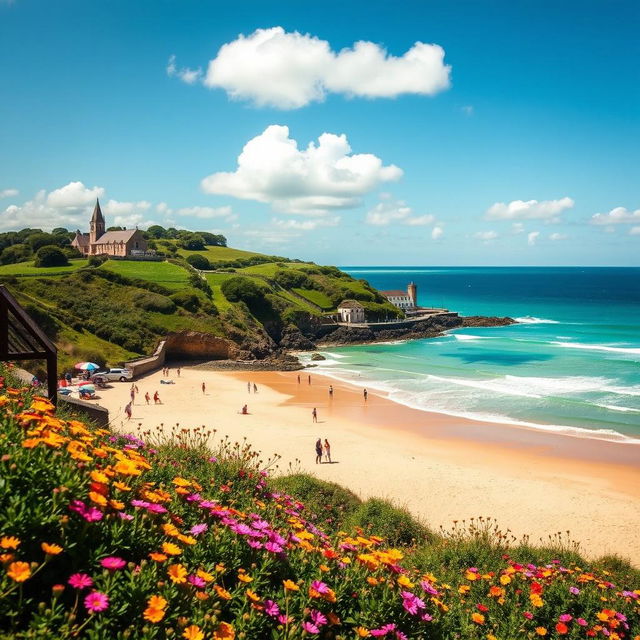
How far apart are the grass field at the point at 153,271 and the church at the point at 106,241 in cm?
569

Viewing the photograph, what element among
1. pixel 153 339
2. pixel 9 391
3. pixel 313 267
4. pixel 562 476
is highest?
pixel 313 267

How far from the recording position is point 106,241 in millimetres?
83562

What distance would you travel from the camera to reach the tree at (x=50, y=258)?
209 feet

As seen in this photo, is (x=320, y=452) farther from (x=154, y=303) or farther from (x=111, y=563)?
(x=154, y=303)

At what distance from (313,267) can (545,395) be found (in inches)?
2723

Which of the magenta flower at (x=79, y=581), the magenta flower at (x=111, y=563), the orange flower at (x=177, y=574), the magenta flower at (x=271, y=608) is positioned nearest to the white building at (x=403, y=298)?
the magenta flower at (x=271, y=608)

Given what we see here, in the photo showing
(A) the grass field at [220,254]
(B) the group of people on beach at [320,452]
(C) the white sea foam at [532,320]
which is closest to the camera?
(B) the group of people on beach at [320,452]

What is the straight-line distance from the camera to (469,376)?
150 feet

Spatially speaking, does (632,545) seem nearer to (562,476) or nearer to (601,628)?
(562,476)

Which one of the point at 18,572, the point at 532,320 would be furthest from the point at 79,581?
the point at 532,320

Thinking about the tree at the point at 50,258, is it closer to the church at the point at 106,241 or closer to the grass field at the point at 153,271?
the grass field at the point at 153,271

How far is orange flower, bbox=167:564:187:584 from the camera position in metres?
2.98

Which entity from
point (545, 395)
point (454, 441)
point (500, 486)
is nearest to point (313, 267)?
point (545, 395)

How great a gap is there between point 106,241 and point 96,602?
290 feet
